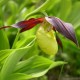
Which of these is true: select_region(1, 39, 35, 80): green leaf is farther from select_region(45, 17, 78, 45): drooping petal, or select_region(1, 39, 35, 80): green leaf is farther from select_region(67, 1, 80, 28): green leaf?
select_region(67, 1, 80, 28): green leaf

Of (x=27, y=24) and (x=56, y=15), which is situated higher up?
(x=27, y=24)

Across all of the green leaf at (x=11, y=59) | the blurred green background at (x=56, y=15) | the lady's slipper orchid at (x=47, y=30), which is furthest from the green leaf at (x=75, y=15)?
the green leaf at (x=11, y=59)

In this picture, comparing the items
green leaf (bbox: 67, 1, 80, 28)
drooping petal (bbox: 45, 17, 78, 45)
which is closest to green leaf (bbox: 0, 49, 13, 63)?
drooping petal (bbox: 45, 17, 78, 45)

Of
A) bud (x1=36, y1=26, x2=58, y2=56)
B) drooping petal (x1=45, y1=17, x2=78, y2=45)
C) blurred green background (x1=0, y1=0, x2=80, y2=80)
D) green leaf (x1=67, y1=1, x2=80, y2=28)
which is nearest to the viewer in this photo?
drooping petal (x1=45, y1=17, x2=78, y2=45)

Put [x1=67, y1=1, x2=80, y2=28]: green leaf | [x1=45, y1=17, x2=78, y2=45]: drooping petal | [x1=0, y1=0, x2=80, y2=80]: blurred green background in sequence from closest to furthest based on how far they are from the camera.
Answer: [x1=45, y1=17, x2=78, y2=45]: drooping petal
[x1=0, y1=0, x2=80, y2=80]: blurred green background
[x1=67, y1=1, x2=80, y2=28]: green leaf

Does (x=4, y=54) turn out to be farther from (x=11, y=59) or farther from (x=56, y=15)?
(x=56, y=15)

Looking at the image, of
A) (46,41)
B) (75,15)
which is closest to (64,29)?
(46,41)

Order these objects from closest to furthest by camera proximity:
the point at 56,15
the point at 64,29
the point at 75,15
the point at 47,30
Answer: the point at 64,29
the point at 47,30
the point at 75,15
the point at 56,15

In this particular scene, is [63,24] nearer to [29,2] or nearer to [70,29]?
[70,29]

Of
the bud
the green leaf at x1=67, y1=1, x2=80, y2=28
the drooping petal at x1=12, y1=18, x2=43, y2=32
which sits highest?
the drooping petal at x1=12, y1=18, x2=43, y2=32

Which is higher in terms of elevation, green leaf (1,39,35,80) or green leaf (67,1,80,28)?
green leaf (1,39,35,80)

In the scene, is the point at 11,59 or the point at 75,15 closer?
the point at 11,59

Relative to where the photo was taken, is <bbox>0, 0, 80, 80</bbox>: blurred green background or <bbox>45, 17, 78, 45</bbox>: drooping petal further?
<bbox>0, 0, 80, 80</bbox>: blurred green background
